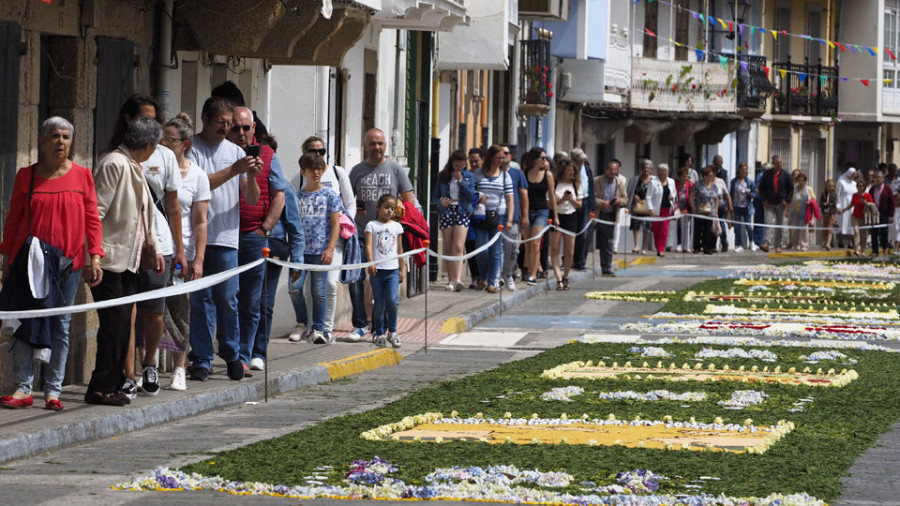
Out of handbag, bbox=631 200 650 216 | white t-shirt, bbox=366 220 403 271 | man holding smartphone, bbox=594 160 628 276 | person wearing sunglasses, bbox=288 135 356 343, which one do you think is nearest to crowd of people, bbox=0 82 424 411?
person wearing sunglasses, bbox=288 135 356 343

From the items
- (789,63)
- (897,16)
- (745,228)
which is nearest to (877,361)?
(745,228)

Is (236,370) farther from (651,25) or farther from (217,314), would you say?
(651,25)

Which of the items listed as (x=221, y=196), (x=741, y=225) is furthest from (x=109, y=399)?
(x=741, y=225)

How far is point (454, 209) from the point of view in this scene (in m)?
24.1

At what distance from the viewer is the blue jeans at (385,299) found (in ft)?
57.1

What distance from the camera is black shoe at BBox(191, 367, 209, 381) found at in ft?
45.5

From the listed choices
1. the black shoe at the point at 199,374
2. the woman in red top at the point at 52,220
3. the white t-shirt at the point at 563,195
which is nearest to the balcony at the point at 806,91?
the white t-shirt at the point at 563,195

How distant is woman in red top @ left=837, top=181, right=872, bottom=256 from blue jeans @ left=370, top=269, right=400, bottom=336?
24.4m

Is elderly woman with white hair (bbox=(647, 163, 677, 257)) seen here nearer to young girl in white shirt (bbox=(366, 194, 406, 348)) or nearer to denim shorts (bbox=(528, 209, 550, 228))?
denim shorts (bbox=(528, 209, 550, 228))

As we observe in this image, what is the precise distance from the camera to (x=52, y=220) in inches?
464

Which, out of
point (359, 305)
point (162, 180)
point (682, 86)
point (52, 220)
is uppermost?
point (682, 86)

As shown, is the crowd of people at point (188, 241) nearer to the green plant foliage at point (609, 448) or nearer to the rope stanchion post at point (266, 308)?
the rope stanchion post at point (266, 308)

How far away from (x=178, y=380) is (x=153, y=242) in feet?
3.71

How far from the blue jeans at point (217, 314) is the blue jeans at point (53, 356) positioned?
1857 millimetres
